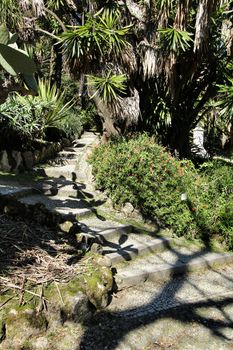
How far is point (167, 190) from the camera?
5789 mm

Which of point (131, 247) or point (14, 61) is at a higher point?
point (14, 61)

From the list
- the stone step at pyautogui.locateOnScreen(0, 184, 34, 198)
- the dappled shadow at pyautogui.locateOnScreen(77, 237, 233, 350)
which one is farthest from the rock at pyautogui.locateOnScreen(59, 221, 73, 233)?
the dappled shadow at pyautogui.locateOnScreen(77, 237, 233, 350)

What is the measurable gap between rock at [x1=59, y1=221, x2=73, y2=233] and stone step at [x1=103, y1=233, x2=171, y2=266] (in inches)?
19.0

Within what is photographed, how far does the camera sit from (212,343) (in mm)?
3338

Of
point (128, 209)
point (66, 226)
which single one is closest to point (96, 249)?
point (66, 226)

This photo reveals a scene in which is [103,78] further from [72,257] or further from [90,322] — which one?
[90,322]

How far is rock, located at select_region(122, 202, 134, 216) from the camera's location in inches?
234

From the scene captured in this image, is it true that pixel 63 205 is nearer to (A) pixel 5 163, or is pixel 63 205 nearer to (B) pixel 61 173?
(B) pixel 61 173

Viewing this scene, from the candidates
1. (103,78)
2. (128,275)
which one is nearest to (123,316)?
(128,275)

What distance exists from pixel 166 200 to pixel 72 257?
2043 millimetres

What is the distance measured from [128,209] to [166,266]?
4.89 ft

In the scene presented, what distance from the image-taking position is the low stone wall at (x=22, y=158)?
22.8 feet

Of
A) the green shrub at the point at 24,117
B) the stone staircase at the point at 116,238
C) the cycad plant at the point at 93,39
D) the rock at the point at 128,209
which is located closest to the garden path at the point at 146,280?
the stone staircase at the point at 116,238

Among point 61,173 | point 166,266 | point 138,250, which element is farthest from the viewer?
point 61,173
